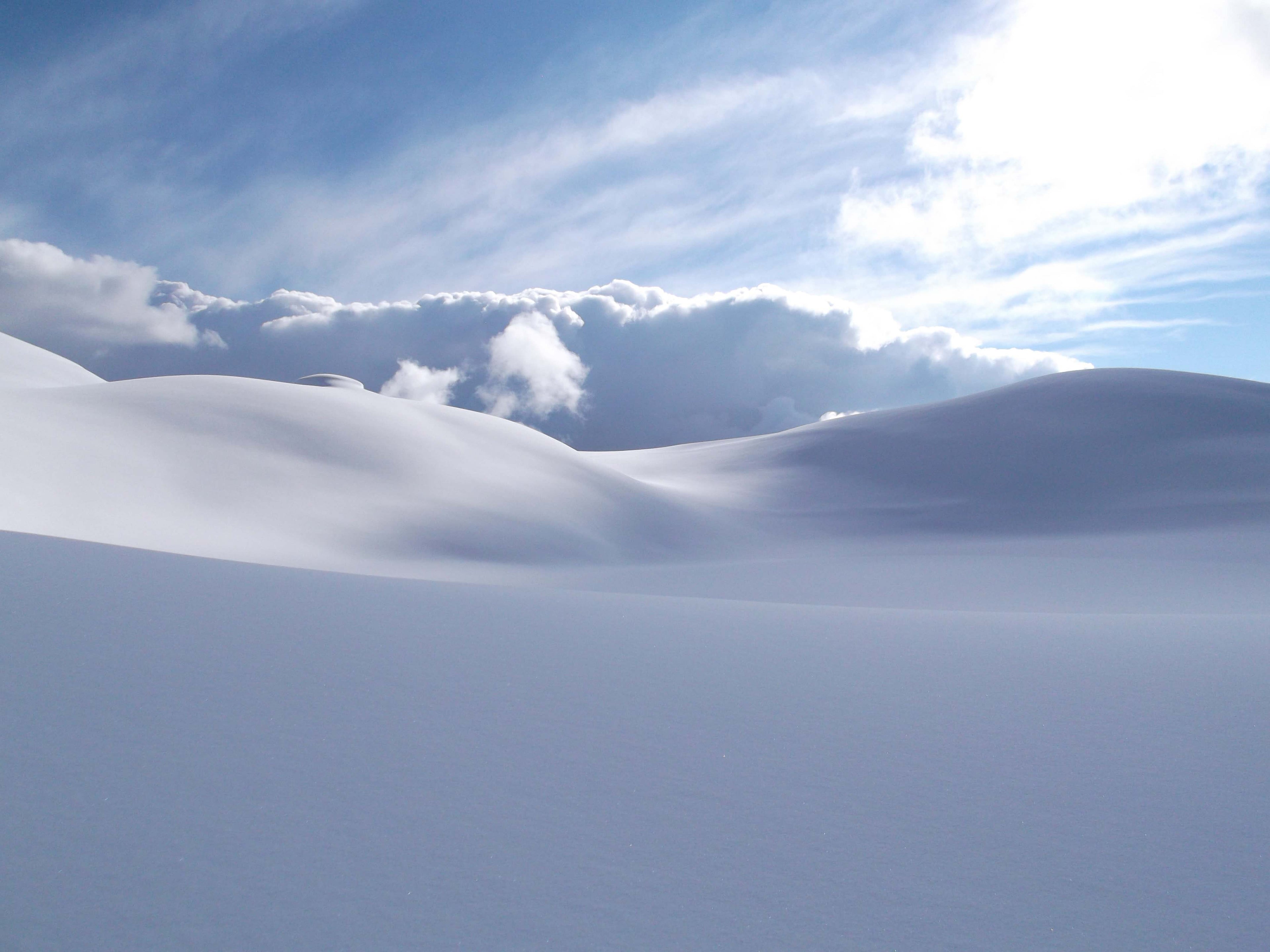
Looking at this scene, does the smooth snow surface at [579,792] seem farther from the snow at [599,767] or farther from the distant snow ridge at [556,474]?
the distant snow ridge at [556,474]

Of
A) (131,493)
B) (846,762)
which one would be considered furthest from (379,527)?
(846,762)

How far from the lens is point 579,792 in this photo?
3.35 m

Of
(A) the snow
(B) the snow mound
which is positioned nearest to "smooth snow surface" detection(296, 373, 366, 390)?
(B) the snow mound

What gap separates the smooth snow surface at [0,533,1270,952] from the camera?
2.54 meters

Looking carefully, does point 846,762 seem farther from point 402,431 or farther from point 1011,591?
point 402,431

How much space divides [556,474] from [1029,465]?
20.2 m

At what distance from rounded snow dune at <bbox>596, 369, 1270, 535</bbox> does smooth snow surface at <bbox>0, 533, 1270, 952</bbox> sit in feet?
81.0

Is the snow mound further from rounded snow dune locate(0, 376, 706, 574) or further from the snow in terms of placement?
the snow

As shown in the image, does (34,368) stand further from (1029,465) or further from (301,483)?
(1029,465)

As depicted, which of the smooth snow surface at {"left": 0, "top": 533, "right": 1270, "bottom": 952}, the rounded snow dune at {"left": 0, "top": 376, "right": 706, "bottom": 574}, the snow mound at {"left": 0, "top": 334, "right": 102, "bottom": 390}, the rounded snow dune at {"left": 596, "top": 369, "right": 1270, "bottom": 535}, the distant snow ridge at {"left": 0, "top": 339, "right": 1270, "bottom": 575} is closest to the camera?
the smooth snow surface at {"left": 0, "top": 533, "right": 1270, "bottom": 952}

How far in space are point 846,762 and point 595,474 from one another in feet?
81.2

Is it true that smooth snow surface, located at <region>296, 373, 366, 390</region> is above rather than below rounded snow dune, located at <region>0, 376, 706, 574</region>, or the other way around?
above

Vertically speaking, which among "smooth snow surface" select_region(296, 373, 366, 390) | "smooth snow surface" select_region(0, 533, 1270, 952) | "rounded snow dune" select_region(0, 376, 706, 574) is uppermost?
"smooth snow surface" select_region(296, 373, 366, 390)

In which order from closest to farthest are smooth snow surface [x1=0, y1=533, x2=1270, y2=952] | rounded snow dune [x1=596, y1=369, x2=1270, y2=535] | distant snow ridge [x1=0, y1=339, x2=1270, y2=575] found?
smooth snow surface [x1=0, y1=533, x2=1270, y2=952] < distant snow ridge [x1=0, y1=339, x2=1270, y2=575] < rounded snow dune [x1=596, y1=369, x2=1270, y2=535]
